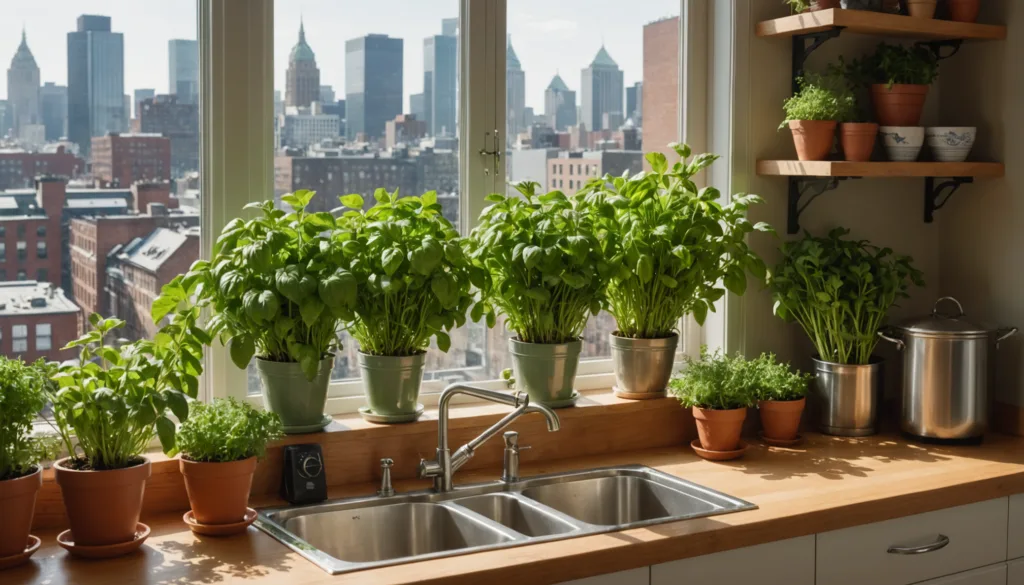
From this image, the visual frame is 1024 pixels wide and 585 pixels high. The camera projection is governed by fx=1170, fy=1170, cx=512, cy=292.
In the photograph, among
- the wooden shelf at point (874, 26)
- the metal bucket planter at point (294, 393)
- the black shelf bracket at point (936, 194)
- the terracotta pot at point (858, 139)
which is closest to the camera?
the metal bucket planter at point (294, 393)

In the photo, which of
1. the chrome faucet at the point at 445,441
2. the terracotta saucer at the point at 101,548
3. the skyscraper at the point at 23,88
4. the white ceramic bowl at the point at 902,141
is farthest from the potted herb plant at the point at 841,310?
the skyscraper at the point at 23,88

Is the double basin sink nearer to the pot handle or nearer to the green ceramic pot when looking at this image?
the green ceramic pot

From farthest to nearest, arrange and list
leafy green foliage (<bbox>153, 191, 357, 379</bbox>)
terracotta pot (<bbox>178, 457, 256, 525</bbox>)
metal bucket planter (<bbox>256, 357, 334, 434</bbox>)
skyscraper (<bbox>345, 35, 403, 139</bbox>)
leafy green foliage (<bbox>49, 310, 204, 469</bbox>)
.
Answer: skyscraper (<bbox>345, 35, 403, 139</bbox>), metal bucket planter (<bbox>256, 357, 334, 434</bbox>), leafy green foliage (<bbox>153, 191, 357, 379</bbox>), terracotta pot (<bbox>178, 457, 256, 525</bbox>), leafy green foliage (<bbox>49, 310, 204, 469</bbox>)

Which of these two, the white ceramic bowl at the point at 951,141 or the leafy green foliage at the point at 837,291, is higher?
the white ceramic bowl at the point at 951,141

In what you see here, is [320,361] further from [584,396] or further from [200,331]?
[584,396]

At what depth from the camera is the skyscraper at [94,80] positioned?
2.30m

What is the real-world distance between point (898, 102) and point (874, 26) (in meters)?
0.24

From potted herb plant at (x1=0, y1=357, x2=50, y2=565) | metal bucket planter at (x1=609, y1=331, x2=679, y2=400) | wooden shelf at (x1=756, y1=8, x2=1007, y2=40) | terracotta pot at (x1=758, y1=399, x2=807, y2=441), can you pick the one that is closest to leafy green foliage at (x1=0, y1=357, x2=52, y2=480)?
potted herb plant at (x1=0, y1=357, x2=50, y2=565)

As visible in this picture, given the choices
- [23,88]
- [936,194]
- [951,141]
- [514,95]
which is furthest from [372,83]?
[936,194]

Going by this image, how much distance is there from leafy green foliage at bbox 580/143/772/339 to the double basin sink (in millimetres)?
411

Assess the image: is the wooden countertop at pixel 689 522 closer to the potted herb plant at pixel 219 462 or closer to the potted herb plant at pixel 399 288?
the potted herb plant at pixel 219 462

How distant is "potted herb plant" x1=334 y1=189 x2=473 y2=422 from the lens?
7.76 ft

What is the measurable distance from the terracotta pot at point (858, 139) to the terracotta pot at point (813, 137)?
3 centimetres

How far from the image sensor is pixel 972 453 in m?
2.80
